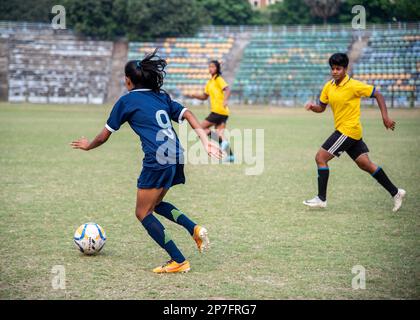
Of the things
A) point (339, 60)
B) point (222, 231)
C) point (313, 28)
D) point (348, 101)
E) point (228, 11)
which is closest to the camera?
point (222, 231)

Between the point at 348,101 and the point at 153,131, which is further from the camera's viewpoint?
the point at 348,101

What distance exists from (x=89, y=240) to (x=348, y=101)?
Answer: 4.27m

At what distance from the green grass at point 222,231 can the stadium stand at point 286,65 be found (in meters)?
24.9

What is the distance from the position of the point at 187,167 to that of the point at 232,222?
600cm

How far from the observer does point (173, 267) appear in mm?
5961

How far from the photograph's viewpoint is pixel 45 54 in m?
44.6

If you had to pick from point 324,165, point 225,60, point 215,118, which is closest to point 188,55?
point 225,60

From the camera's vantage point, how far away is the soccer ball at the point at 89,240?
6.46 meters

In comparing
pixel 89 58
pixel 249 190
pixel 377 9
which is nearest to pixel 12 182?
pixel 249 190

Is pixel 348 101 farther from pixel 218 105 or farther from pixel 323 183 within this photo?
pixel 218 105

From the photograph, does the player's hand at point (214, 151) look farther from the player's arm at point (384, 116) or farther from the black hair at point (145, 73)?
the player's arm at point (384, 116)

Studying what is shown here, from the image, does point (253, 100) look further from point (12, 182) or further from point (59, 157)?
point (12, 182)

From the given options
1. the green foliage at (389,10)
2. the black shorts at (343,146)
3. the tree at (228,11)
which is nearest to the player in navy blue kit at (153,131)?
the black shorts at (343,146)

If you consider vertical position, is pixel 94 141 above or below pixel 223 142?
above
